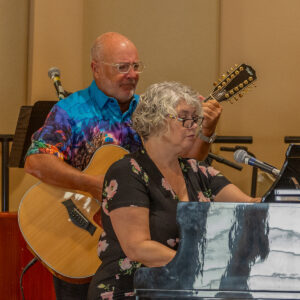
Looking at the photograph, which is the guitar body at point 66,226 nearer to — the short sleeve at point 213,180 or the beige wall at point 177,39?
the short sleeve at point 213,180

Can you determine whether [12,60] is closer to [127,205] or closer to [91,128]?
[91,128]

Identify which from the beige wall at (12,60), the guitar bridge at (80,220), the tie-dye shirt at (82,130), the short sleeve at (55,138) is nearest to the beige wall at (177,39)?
the beige wall at (12,60)

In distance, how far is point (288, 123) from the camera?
518 cm

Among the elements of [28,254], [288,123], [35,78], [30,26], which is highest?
[30,26]

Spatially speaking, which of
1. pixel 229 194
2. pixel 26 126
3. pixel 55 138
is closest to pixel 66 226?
pixel 55 138

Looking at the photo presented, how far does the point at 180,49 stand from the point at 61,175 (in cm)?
263

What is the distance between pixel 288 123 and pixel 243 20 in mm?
901

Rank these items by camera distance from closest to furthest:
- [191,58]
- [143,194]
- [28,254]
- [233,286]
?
[233,286]
[143,194]
[28,254]
[191,58]

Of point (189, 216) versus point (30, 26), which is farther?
point (30, 26)

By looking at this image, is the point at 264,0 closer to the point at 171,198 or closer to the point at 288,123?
the point at 288,123

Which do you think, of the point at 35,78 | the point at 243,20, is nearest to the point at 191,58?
the point at 243,20

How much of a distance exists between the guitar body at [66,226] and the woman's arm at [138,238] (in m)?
0.85

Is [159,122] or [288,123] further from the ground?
[159,122]

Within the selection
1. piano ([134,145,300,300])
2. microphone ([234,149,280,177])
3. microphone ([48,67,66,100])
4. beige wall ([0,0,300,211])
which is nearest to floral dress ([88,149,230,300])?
microphone ([234,149,280,177])
